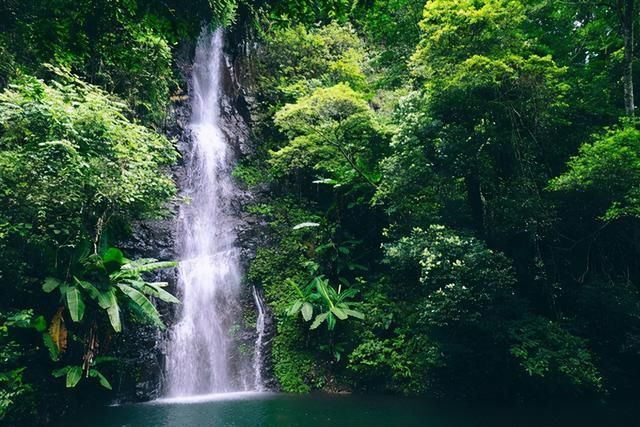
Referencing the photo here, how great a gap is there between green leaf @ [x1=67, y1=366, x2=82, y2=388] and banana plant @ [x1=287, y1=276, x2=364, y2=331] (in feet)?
17.5

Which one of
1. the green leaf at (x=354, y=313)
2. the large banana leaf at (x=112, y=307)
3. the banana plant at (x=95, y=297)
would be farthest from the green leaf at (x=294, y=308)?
the large banana leaf at (x=112, y=307)

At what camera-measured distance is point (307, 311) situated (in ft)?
39.7

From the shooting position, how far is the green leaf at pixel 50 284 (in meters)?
8.70

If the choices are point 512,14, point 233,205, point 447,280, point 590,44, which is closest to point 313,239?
point 233,205

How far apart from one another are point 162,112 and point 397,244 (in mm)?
10239

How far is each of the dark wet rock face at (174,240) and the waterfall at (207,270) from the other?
0.25m

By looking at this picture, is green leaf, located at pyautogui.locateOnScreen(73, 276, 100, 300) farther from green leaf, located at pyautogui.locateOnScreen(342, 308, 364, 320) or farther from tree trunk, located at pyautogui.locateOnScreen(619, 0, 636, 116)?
tree trunk, located at pyautogui.locateOnScreen(619, 0, 636, 116)

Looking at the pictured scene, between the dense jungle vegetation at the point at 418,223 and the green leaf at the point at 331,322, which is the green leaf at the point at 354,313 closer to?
the dense jungle vegetation at the point at 418,223

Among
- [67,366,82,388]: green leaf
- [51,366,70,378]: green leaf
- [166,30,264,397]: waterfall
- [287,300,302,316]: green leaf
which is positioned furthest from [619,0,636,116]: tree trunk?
[51,366,70,378]: green leaf

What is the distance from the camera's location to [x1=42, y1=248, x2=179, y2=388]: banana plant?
8.85 meters

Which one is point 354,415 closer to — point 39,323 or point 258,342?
point 258,342

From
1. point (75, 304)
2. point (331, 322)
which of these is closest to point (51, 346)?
point (75, 304)

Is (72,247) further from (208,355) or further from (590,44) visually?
(590,44)

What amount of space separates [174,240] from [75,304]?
614 cm
